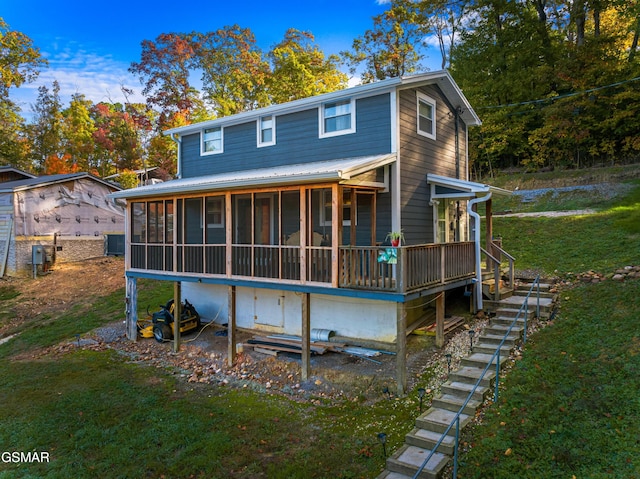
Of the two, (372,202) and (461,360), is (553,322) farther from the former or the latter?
(372,202)

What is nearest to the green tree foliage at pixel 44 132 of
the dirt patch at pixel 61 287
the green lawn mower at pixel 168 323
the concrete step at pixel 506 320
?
the dirt patch at pixel 61 287

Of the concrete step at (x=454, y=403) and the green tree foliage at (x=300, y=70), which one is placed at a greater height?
the green tree foliage at (x=300, y=70)

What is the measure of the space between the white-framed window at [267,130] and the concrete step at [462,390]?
9.03 m

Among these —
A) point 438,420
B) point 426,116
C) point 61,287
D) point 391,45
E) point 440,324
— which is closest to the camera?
point 438,420

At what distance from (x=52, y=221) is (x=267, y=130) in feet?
57.8

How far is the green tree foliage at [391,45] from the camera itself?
3178 centimetres

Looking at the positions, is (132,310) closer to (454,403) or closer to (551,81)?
(454,403)

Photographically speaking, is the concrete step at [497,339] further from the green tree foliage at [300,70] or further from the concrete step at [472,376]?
the green tree foliage at [300,70]

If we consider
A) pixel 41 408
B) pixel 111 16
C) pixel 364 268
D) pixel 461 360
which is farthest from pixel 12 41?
pixel 461 360

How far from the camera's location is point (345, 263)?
9.06 m

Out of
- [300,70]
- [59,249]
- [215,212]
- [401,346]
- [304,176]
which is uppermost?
[300,70]

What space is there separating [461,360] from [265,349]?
5.54 m
